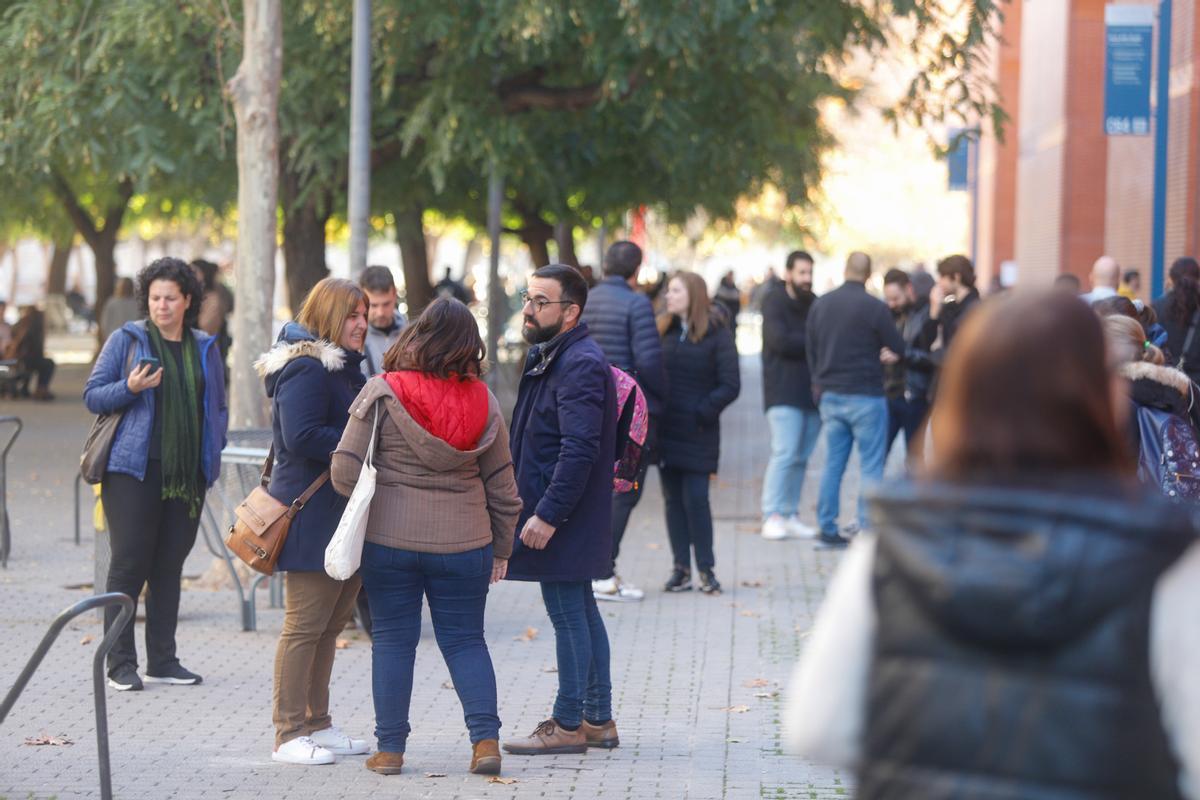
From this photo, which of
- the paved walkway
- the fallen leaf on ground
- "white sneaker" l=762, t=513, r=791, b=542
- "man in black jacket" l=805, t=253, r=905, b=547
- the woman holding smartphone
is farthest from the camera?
"white sneaker" l=762, t=513, r=791, b=542

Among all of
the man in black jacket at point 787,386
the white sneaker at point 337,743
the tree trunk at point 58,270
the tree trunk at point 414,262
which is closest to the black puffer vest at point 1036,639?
the white sneaker at point 337,743

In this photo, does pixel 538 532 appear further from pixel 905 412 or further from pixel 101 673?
pixel 905 412

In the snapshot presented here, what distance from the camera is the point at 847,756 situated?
8.45 ft

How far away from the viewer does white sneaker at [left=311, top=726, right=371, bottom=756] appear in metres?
6.24

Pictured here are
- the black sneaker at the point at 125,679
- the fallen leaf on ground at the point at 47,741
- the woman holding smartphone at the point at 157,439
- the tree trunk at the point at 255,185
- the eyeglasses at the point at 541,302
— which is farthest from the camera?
the tree trunk at the point at 255,185

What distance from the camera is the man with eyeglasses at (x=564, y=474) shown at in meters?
6.02

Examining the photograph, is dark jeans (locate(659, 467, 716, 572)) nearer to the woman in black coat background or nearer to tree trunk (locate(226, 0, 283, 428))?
the woman in black coat background

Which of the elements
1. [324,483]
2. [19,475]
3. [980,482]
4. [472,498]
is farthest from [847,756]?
[19,475]

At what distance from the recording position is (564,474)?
5.99 meters

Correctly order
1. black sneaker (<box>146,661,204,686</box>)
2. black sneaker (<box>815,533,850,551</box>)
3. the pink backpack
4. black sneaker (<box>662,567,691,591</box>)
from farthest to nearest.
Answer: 1. black sneaker (<box>815,533,850,551</box>)
2. black sneaker (<box>662,567,691,591</box>)
3. black sneaker (<box>146,661,204,686</box>)
4. the pink backpack

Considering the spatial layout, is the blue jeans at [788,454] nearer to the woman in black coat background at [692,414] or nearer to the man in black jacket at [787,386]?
the man in black jacket at [787,386]

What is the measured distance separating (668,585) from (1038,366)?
7.65m

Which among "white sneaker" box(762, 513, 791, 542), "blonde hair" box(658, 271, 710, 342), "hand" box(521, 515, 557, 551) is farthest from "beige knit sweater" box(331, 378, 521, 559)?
"white sneaker" box(762, 513, 791, 542)

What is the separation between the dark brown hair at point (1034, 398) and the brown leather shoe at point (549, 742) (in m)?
4.04
